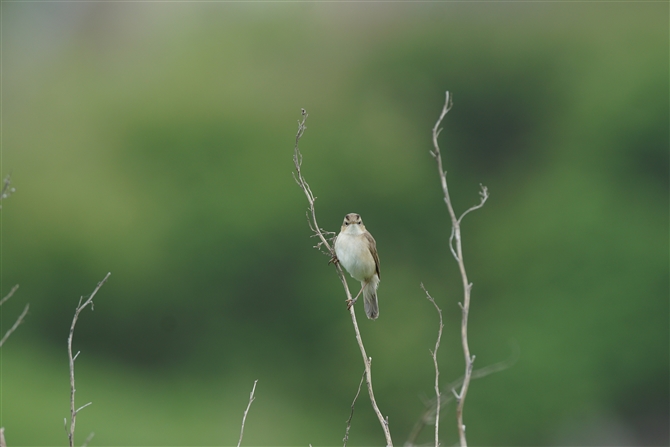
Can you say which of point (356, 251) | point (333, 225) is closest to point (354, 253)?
point (356, 251)

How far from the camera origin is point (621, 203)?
84.2 ft

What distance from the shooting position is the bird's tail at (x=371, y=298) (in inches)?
285

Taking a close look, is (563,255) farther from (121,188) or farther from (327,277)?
(121,188)

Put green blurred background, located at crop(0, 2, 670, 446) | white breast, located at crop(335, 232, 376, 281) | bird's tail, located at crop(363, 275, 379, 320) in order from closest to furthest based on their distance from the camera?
white breast, located at crop(335, 232, 376, 281), bird's tail, located at crop(363, 275, 379, 320), green blurred background, located at crop(0, 2, 670, 446)

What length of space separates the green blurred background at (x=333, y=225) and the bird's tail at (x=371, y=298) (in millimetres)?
13211

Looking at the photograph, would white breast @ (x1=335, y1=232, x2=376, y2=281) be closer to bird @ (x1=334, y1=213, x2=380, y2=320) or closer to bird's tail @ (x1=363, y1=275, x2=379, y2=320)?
bird @ (x1=334, y1=213, x2=380, y2=320)

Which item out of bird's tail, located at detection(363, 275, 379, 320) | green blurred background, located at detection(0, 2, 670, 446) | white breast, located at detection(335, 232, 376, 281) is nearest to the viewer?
Answer: white breast, located at detection(335, 232, 376, 281)

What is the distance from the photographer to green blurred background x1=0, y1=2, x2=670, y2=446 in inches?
884

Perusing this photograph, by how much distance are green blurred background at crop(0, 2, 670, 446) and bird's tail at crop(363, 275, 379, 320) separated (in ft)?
43.3

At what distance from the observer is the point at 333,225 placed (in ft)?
75.5

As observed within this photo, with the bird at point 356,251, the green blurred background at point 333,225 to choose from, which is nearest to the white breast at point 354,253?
the bird at point 356,251

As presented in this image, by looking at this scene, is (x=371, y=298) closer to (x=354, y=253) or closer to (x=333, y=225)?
(x=354, y=253)

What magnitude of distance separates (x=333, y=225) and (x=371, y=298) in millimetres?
15626

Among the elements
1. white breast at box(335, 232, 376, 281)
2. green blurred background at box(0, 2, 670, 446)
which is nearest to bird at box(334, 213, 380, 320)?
white breast at box(335, 232, 376, 281)
